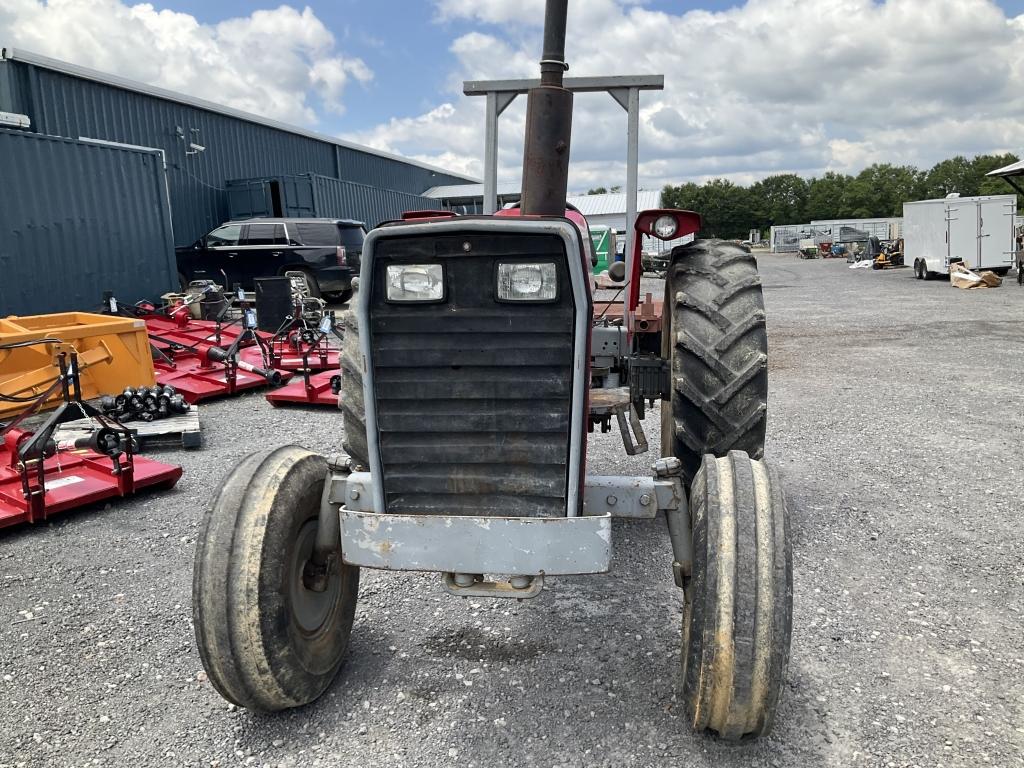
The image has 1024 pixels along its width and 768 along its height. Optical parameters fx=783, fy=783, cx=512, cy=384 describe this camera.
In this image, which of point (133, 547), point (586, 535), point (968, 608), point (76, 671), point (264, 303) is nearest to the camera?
point (586, 535)

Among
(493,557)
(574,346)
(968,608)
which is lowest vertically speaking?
(968,608)

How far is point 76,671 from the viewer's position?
2980 millimetres

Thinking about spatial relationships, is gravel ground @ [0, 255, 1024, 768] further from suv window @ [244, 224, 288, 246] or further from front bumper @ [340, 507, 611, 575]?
suv window @ [244, 224, 288, 246]

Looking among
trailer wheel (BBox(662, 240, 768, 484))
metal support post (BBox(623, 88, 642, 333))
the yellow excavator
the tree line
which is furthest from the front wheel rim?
the tree line

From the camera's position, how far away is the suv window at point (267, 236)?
15.8 m

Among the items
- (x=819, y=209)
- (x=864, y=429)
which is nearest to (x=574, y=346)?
(x=864, y=429)

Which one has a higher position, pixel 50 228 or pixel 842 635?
pixel 50 228

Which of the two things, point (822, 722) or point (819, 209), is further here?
point (819, 209)

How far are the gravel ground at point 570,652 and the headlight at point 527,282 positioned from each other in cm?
141

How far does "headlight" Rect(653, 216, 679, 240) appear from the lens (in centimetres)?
372

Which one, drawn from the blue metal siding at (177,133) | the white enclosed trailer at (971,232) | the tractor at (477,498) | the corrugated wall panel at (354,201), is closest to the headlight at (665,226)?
the tractor at (477,498)

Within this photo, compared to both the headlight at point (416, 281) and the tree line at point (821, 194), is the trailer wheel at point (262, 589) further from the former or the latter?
the tree line at point (821, 194)

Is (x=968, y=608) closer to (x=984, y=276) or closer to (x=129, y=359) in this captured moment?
(x=129, y=359)

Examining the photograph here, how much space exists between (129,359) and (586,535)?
6184 mm
